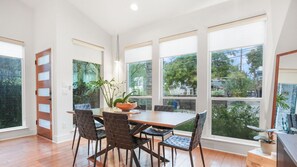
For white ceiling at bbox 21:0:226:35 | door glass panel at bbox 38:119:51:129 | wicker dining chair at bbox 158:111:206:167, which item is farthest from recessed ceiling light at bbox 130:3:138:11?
door glass panel at bbox 38:119:51:129

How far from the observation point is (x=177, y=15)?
3514mm

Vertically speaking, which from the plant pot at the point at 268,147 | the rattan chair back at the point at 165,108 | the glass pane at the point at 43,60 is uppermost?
the glass pane at the point at 43,60

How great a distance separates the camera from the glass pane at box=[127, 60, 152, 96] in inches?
161

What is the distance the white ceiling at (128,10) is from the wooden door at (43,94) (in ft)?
4.50

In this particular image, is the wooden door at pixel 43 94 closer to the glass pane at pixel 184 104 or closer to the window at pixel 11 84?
the window at pixel 11 84

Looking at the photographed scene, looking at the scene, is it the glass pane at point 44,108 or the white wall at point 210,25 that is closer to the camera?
the white wall at point 210,25

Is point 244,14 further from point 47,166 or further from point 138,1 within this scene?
point 47,166

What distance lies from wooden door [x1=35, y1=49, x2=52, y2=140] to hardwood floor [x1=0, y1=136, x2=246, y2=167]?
0.52 metres

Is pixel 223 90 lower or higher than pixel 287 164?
higher

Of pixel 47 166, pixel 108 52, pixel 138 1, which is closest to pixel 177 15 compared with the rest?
pixel 138 1

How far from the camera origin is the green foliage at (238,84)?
9.35 ft

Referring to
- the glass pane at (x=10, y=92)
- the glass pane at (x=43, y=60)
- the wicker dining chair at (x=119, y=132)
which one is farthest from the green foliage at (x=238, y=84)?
the glass pane at (x=10, y=92)

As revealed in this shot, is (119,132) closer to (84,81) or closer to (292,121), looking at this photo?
(292,121)

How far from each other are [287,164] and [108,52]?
4.43 meters
